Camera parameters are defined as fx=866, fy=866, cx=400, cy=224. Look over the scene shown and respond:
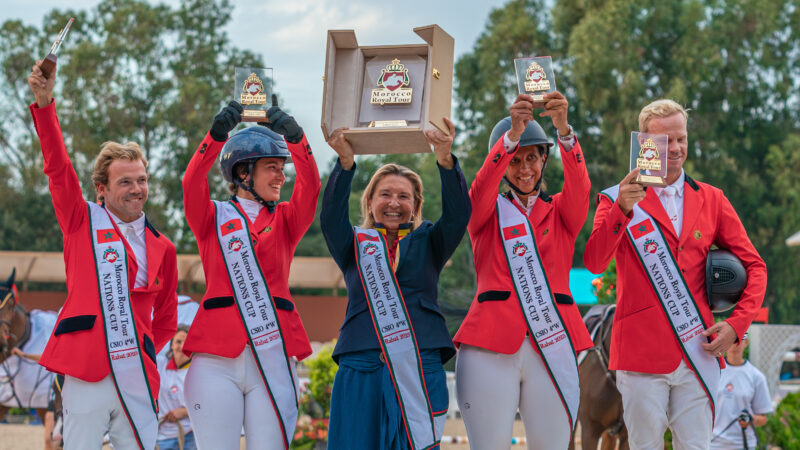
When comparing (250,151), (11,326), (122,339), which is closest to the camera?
(122,339)

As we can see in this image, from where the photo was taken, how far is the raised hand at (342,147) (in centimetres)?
397

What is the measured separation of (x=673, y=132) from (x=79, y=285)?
3025 mm

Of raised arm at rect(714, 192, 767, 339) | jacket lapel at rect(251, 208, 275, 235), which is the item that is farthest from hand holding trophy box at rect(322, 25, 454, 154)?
raised arm at rect(714, 192, 767, 339)

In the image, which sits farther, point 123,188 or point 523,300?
point 123,188

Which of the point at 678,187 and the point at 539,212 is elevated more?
the point at 678,187

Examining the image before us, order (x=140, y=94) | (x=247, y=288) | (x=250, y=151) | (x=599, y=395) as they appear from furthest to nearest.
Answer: (x=140, y=94), (x=599, y=395), (x=250, y=151), (x=247, y=288)

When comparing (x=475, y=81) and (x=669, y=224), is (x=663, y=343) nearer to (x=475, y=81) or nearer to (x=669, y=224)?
(x=669, y=224)

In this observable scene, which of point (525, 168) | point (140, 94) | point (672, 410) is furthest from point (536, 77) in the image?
point (140, 94)

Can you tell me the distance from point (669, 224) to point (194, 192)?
240 cm

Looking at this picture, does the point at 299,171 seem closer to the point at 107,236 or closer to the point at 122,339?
the point at 107,236

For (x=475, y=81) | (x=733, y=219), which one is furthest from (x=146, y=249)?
(x=475, y=81)

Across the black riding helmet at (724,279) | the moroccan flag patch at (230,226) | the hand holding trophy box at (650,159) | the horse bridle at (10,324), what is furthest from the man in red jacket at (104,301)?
the horse bridle at (10,324)

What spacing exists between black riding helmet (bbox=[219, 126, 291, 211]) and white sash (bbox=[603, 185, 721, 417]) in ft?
6.12

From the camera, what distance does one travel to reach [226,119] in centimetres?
409
